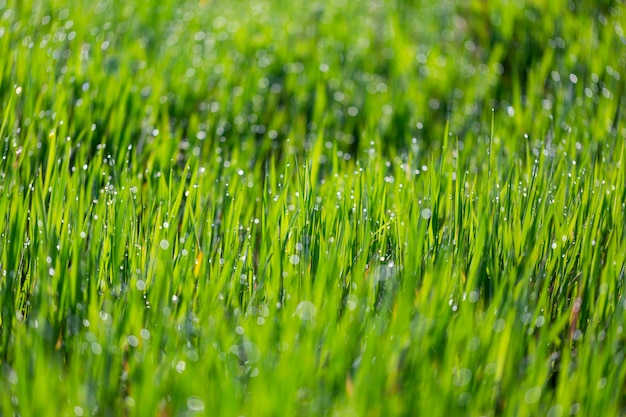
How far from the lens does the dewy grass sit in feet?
3.85

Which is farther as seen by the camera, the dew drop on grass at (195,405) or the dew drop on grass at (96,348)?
the dew drop on grass at (96,348)

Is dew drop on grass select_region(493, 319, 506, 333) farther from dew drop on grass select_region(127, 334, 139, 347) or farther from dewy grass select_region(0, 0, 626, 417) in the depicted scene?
dew drop on grass select_region(127, 334, 139, 347)

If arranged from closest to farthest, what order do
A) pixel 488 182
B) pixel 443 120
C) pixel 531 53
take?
pixel 488 182
pixel 443 120
pixel 531 53

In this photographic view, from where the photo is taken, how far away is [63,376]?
121 centimetres

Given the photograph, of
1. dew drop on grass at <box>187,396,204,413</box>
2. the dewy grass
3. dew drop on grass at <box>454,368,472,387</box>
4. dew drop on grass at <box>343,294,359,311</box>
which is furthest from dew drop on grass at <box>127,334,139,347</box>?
dew drop on grass at <box>454,368,472,387</box>

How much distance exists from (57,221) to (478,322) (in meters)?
0.89

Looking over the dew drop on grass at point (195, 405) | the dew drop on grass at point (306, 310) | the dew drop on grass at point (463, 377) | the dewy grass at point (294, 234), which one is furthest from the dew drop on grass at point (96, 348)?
the dew drop on grass at point (463, 377)

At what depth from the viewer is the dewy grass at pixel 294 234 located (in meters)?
1.17

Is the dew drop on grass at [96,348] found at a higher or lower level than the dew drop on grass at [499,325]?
lower

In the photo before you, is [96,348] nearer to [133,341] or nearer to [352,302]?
[133,341]

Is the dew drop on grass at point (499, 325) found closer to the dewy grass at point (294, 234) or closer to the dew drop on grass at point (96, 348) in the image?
the dewy grass at point (294, 234)

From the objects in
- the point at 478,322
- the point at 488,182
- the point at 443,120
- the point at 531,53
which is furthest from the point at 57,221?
the point at 531,53

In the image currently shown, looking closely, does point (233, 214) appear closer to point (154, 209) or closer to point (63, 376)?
point (154, 209)

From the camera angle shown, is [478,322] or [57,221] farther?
[57,221]
